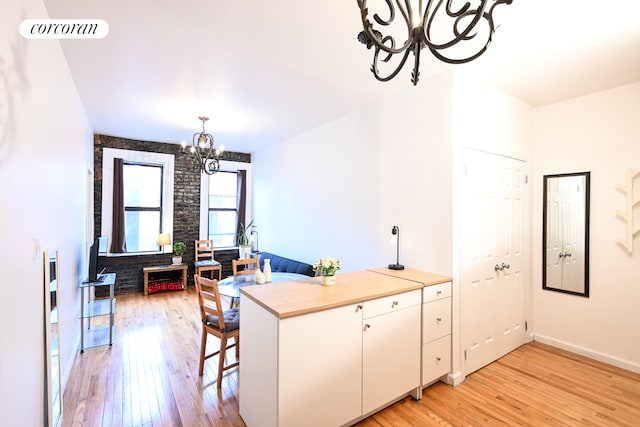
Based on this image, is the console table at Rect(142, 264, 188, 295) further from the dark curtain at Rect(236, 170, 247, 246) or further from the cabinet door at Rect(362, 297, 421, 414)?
the cabinet door at Rect(362, 297, 421, 414)

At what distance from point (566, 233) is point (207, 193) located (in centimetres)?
620

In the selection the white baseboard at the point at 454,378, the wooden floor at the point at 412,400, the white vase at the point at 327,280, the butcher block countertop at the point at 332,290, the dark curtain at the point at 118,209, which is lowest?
the wooden floor at the point at 412,400

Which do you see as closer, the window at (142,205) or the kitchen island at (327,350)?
the kitchen island at (327,350)

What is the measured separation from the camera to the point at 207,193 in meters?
6.61

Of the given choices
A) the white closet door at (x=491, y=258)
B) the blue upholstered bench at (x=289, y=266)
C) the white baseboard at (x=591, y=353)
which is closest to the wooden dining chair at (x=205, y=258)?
the blue upholstered bench at (x=289, y=266)

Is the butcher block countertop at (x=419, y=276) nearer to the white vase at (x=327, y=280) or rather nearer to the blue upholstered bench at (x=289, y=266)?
the white vase at (x=327, y=280)

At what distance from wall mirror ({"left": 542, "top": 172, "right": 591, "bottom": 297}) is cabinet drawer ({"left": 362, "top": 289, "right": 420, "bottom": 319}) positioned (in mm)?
2250

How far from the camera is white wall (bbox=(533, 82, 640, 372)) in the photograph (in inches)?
121

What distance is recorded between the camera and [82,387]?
2.69m

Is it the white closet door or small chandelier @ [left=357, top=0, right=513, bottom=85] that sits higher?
small chandelier @ [left=357, top=0, right=513, bottom=85]

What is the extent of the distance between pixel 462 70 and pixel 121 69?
323cm

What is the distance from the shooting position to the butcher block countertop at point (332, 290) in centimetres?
196

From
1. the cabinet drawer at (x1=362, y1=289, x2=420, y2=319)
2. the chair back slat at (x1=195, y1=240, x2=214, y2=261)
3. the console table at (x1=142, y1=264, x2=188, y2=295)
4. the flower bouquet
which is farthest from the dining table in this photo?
the chair back slat at (x1=195, y1=240, x2=214, y2=261)

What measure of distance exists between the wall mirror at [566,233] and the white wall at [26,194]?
4762mm
